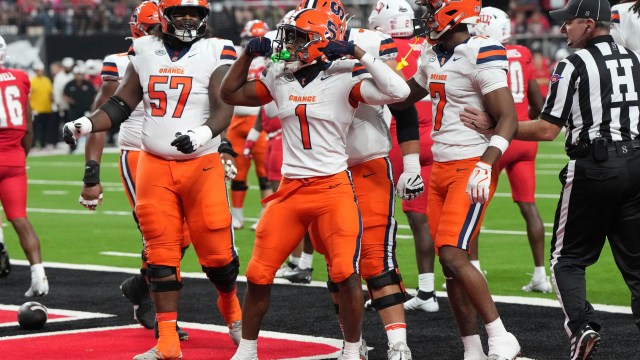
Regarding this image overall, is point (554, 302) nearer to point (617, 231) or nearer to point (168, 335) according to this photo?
point (617, 231)

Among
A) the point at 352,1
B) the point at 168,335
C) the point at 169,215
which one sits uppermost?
the point at 169,215

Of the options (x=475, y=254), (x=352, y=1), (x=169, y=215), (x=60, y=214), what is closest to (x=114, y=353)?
(x=169, y=215)

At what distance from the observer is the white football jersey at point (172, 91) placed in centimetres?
684

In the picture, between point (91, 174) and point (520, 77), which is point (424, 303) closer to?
point (520, 77)

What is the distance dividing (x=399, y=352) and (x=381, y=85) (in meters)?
1.39

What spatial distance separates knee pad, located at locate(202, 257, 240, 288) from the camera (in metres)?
6.94

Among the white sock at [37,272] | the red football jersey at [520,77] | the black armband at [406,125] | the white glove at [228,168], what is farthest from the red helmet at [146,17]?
the red football jersey at [520,77]

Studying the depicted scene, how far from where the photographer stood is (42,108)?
2695cm

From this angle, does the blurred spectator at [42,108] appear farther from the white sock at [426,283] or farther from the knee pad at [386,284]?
the knee pad at [386,284]

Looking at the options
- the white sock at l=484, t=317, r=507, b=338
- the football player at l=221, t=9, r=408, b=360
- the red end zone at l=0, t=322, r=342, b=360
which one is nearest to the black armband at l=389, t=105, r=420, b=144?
the football player at l=221, t=9, r=408, b=360

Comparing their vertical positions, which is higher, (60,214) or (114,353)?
(114,353)

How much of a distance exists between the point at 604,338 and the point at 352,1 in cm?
2583

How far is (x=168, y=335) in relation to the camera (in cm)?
669

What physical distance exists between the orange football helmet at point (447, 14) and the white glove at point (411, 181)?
689 mm
